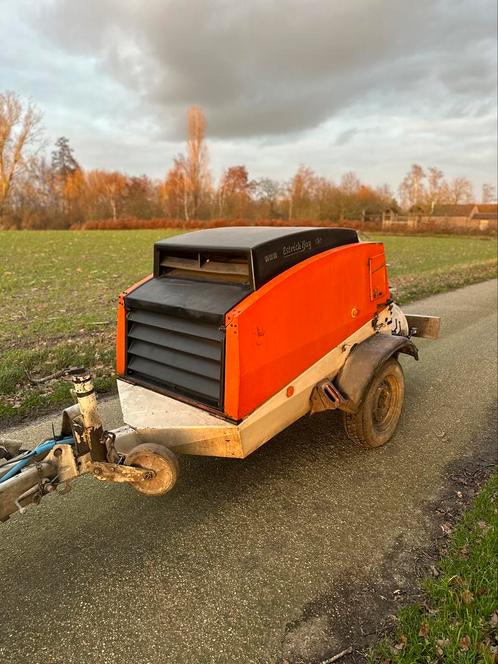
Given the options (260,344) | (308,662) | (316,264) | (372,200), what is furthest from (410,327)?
(372,200)

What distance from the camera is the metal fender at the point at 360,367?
3.27 metres

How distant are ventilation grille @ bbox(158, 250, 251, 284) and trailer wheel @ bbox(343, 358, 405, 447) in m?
1.39

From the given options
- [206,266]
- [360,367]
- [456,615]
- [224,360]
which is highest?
[206,266]

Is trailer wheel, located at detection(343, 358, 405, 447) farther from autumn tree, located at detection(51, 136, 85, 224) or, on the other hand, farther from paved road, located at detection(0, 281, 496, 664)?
autumn tree, located at detection(51, 136, 85, 224)

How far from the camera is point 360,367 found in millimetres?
3363

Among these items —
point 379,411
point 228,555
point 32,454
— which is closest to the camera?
point 32,454

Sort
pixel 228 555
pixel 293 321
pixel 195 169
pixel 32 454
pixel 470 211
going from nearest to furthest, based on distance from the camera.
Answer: pixel 32 454
pixel 228 555
pixel 293 321
pixel 195 169
pixel 470 211

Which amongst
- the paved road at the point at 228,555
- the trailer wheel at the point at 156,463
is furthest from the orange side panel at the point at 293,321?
the paved road at the point at 228,555

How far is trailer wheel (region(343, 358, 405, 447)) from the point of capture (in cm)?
349

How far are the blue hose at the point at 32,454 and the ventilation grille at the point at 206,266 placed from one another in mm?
1361

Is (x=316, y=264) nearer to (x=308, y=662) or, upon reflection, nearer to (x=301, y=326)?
(x=301, y=326)

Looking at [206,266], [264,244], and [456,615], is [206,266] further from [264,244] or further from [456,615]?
[456,615]

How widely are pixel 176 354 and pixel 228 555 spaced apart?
1.27 meters

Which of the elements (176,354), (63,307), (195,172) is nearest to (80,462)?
(176,354)
